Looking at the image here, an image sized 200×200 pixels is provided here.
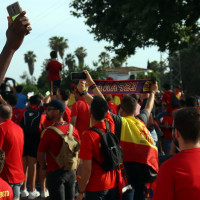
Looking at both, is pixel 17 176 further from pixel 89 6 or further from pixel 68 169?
pixel 89 6

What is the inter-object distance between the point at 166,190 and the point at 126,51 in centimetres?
1320

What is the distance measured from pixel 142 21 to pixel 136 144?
21.9ft

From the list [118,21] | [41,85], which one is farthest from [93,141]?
[41,85]

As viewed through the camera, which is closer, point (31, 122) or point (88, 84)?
point (88, 84)

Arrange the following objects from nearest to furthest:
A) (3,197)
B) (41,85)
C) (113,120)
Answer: (3,197)
(113,120)
(41,85)

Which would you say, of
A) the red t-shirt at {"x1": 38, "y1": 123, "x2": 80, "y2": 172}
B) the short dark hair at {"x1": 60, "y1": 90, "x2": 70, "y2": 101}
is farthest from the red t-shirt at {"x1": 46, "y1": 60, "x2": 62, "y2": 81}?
the red t-shirt at {"x1": 38, "y1": 123, "x2": 80, "y2": 172}

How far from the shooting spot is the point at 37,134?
873cm

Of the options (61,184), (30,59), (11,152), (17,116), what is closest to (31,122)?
(17,116)

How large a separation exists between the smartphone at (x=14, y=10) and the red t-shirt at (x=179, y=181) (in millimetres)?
1287

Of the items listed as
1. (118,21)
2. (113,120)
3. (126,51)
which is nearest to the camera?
(113,120)

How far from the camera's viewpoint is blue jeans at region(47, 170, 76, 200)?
6.07m

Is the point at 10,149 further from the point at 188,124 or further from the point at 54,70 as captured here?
the point at 54,70

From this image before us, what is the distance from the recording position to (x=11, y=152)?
6195 millimetres

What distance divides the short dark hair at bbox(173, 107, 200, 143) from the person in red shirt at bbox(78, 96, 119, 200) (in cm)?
183
